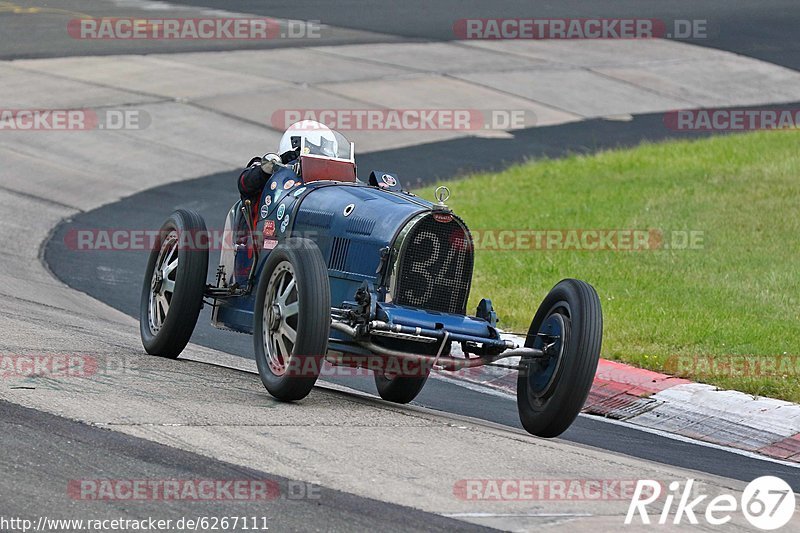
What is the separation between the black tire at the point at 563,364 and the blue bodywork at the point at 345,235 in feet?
1.20

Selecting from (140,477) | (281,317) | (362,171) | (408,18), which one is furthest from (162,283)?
(408,18)

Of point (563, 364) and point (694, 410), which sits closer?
point (563, 364)

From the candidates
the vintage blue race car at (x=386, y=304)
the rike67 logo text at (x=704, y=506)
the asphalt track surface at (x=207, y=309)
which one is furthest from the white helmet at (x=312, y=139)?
the rike67 logo text at (x=704, y=506)

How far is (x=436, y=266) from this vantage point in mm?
8609

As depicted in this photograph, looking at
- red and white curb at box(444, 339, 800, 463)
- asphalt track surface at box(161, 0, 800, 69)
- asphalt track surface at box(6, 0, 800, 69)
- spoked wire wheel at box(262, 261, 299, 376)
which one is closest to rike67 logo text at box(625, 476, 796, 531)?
red and white curb at box(444, 339, 800, 463)

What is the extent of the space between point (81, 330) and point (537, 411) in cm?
420

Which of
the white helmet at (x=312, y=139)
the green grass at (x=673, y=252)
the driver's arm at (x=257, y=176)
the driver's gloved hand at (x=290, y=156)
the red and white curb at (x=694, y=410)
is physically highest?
the white helmet at (x=312, y=139)

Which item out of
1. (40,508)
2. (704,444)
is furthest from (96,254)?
(40,508)

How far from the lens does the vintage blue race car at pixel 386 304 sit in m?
8.06

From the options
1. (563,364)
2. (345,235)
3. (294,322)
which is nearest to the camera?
(563,364)

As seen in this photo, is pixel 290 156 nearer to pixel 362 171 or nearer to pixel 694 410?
pixel 694 410

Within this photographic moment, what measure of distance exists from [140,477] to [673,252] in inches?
377

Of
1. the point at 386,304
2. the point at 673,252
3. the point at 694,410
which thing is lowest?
the point at 694,410

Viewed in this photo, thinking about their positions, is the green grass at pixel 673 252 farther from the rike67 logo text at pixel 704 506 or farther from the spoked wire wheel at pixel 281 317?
the spoked wire wheel at pixel 281 317
